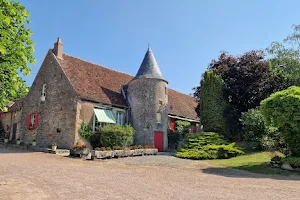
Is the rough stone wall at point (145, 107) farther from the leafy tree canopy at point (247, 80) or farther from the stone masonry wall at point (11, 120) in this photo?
the stone masonry wall at point (11, 120)

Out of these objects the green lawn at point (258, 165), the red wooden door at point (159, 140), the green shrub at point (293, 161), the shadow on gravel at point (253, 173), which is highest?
the red wooden door at point (159, 140)

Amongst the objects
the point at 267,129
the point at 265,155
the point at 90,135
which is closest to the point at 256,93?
the point at 267,129

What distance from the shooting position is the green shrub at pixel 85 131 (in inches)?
744

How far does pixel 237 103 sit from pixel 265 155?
779 cm

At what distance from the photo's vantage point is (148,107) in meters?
22.2

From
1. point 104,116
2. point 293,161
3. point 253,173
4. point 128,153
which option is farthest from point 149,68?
point 293,161

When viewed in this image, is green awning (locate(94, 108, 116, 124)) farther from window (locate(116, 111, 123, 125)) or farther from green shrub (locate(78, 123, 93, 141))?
green shrub (locate(78, 123, 93, 141))

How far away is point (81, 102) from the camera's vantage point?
1923cm

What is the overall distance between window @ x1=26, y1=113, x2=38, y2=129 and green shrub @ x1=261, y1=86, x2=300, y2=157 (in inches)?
751

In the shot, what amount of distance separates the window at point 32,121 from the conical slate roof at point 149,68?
10.0 metres

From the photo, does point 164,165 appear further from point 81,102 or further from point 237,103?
point 237,103

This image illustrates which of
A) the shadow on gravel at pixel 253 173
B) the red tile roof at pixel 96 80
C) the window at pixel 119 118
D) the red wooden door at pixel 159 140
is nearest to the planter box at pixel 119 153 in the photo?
the window at pixel 119 118

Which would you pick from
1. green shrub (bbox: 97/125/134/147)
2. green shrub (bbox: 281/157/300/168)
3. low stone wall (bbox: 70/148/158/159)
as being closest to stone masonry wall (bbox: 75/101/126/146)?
green shrub (bbox: 97/125/134/147)

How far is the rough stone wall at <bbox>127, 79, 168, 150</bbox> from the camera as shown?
71.7 ft
